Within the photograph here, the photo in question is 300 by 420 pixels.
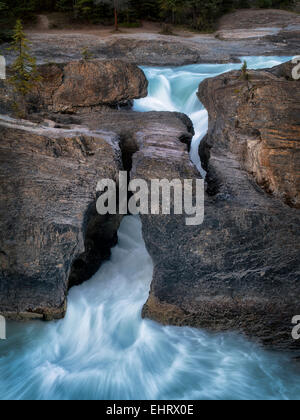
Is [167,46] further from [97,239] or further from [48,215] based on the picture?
[48,215]

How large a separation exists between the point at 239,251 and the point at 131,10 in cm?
2427

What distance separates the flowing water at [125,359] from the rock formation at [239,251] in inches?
10.8

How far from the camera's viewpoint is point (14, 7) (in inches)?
957

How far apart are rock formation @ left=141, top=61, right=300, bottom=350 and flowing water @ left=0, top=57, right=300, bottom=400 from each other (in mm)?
273

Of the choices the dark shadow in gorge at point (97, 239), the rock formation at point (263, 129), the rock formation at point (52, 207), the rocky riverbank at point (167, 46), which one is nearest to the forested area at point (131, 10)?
the rocky riverbank at point (167, 46)

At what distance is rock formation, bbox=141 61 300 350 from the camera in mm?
5281

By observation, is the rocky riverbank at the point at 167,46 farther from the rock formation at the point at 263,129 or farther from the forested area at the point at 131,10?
the rock formation at the point at 263,129

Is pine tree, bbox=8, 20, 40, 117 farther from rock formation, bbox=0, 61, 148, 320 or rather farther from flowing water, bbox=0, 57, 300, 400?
flowing water, bbox=0, 57, 300, 400

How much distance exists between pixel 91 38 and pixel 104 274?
1771 centimetres

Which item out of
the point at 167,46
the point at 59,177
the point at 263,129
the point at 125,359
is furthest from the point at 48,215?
the point at 167,46

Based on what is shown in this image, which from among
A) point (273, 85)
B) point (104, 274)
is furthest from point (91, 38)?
point (104, 274)

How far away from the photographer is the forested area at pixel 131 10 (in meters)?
24.3

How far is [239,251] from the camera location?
A: 5559 mm

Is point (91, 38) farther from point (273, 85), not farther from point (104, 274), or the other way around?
point (104, 274)
